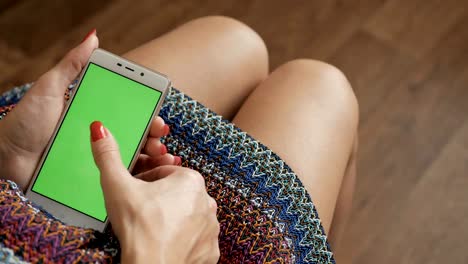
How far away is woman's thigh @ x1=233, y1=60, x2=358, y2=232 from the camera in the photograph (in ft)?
2.31

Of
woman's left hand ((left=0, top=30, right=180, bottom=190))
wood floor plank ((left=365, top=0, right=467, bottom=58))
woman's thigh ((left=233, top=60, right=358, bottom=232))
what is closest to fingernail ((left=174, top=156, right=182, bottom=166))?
woman's left hand ((left=0, top=30, right=180, bottom=190))

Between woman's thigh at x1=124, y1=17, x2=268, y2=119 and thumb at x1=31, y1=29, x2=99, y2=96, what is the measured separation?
0.39 feet

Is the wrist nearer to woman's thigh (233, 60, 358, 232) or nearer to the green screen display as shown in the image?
the green screen display

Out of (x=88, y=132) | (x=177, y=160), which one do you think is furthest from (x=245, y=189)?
(x=88, y=132)

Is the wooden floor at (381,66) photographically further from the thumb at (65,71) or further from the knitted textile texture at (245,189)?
the thumb at (65,71)

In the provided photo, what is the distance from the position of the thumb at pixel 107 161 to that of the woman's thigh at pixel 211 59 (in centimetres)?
23

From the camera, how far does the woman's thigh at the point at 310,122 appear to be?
0.70m

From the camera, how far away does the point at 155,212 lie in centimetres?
49

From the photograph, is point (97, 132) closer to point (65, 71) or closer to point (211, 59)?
point (65, 71)

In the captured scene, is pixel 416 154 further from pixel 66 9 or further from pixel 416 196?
pixel 66 9

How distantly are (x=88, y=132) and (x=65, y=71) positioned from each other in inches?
3.0

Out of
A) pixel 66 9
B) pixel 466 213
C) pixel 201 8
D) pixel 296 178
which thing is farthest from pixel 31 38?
pixel 466 213

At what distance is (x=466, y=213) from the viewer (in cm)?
109

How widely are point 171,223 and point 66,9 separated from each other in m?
0.94
